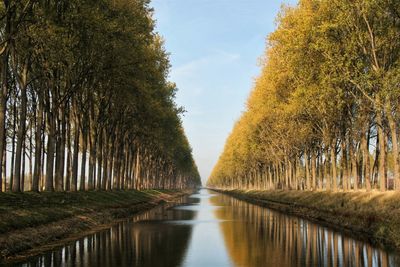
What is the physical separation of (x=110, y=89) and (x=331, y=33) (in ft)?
73.3

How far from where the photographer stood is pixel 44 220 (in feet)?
78.7

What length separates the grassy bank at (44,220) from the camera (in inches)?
751

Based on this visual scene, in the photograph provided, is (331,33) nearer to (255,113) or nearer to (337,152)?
(337,152)

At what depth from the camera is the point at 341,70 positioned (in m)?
34.5

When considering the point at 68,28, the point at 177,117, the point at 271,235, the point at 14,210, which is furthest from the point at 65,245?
the point at 177,117

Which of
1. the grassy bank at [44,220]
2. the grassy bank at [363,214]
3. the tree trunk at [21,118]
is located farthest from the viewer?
the tree trunk at [21,118]

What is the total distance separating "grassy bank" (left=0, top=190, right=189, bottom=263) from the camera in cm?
1908

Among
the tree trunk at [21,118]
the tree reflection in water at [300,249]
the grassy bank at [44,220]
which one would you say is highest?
the tree trunk at [21,118]

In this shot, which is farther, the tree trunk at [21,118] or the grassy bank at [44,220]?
the tree trunk at [21,118]

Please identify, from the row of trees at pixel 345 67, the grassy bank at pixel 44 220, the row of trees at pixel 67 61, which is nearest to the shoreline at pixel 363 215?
the row of trees at pixel 345 67

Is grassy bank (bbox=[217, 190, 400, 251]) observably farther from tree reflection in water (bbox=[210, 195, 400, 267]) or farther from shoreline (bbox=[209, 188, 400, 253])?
tree reflection in water (bbox=[210, 195, 400, 267])

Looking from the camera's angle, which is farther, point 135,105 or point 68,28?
point 135,105

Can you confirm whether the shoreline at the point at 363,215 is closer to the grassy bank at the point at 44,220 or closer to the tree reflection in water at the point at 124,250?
the tree reflection in water at the point at 124,250

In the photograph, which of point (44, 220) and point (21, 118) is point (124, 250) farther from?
point (21, 118)
